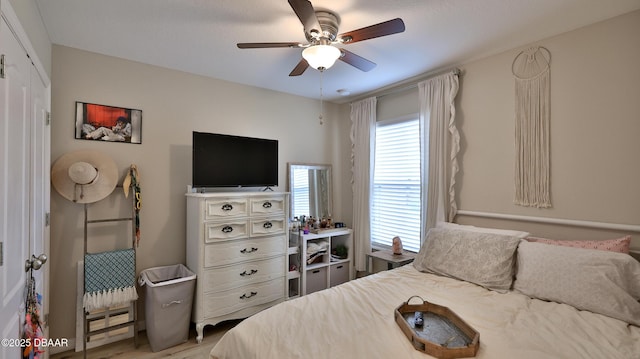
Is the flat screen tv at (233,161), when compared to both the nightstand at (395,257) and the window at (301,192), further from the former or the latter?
the nightstand at (395,257)

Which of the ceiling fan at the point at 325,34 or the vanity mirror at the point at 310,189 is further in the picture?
the vanity mirror at the point at 310,189

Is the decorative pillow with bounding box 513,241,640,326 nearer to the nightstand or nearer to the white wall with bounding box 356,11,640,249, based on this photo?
the white wall with bounding box 356,11,640,249

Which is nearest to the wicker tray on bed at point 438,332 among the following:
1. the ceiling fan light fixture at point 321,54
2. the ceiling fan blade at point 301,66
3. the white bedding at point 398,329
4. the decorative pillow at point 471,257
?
the white bedding at point 398,329

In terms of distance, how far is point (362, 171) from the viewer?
3.76 meters

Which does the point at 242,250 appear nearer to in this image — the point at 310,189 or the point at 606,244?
the point at 310,189

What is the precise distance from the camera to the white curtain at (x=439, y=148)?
2836mm

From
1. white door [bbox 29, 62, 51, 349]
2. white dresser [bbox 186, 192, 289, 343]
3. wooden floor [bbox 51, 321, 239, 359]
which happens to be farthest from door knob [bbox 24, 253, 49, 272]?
wooden floor [bbox 51, 321, 239, 359]

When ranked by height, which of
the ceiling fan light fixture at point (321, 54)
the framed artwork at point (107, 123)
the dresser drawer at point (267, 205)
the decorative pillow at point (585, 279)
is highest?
the ceiling fan light fixture at point (321, 54)

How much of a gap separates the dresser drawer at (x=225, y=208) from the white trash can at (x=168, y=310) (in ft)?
1.87

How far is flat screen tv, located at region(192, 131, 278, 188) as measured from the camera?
285cm

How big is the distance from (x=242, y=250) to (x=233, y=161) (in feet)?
3.00

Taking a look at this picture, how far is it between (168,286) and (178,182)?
1.02m

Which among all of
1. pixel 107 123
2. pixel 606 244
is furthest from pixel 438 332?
pixel 107 123

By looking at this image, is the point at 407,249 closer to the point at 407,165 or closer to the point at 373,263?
the point at 373,263
